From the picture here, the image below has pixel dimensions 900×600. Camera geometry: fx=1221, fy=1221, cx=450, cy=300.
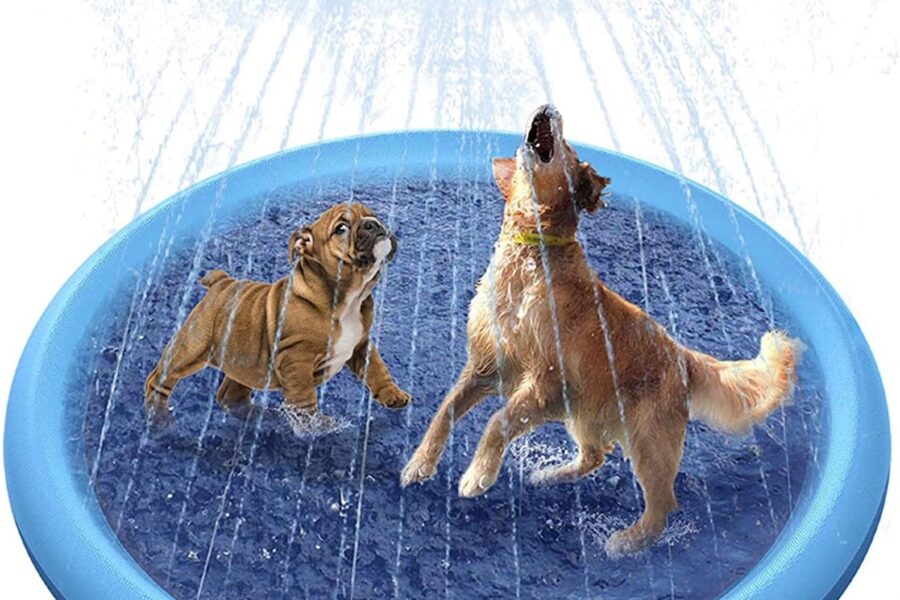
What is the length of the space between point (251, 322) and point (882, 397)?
2101mm

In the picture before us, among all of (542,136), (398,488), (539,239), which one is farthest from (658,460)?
(542,136)

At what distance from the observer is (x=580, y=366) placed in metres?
3.39

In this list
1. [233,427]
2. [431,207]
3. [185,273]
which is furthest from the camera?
[431,207]

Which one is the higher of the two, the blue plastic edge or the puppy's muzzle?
the puppy's muzzle

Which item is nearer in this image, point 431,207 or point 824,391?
point 824,391

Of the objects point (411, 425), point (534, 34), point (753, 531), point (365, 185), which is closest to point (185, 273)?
point (365, 185)

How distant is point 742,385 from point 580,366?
49 centimetres

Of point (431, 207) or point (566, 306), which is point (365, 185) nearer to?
point (431, 207)

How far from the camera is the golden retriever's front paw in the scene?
4086mm

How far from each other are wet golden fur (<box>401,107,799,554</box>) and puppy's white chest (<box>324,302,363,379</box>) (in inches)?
15.8

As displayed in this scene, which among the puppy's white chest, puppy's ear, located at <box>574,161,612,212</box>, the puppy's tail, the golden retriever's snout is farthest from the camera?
the puppy's tail

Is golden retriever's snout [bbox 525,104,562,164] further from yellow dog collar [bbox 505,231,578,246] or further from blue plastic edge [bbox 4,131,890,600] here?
blue plastic edge [bbox 4,131,890,600]

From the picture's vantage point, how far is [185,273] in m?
4.82

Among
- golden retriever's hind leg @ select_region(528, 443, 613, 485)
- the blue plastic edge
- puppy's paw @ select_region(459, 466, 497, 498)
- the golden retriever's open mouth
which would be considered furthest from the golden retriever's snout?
the blue plastic edge
